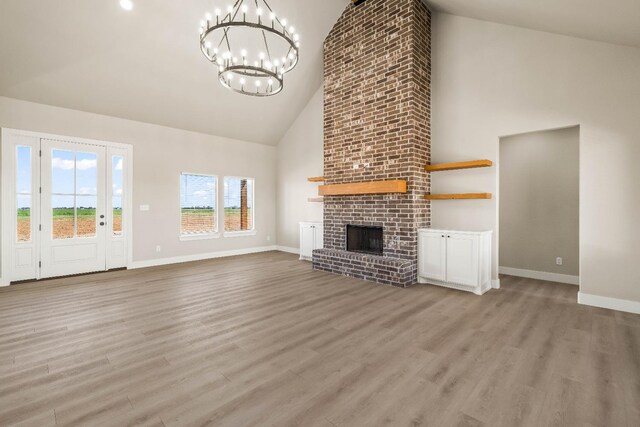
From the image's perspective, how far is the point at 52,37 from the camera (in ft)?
14.0

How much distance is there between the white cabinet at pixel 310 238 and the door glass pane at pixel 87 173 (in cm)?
412

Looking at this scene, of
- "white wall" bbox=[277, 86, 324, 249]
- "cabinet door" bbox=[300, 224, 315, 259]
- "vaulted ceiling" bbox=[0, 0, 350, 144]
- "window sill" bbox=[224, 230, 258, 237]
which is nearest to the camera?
"vaulted ceiling" bbox=[0, 0, 350, 144]

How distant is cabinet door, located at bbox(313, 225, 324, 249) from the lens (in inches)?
255

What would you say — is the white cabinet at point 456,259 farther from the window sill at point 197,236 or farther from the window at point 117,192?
the window at point 117,192

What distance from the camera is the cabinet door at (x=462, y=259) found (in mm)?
4164

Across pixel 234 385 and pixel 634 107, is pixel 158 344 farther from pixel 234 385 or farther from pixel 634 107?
pixel 634 107

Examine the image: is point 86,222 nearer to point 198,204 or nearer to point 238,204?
point 198,204

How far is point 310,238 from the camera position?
263 inches

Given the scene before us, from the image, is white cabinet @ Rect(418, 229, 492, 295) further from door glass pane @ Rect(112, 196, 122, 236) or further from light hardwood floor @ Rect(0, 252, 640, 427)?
door glass pane @ Rect(112, 196, 122, 236)

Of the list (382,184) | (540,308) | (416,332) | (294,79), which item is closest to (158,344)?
(416,332)

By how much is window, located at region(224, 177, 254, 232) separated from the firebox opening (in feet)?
10.8

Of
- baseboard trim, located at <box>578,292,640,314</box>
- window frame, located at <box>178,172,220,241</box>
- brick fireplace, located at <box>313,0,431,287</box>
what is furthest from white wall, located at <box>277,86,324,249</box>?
baseboard trim, located at <box>578,292,640,314</box>

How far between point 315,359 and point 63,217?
5.48 m

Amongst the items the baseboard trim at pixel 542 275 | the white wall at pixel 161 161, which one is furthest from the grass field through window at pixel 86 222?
the baseboard trim at pixel 542 275
